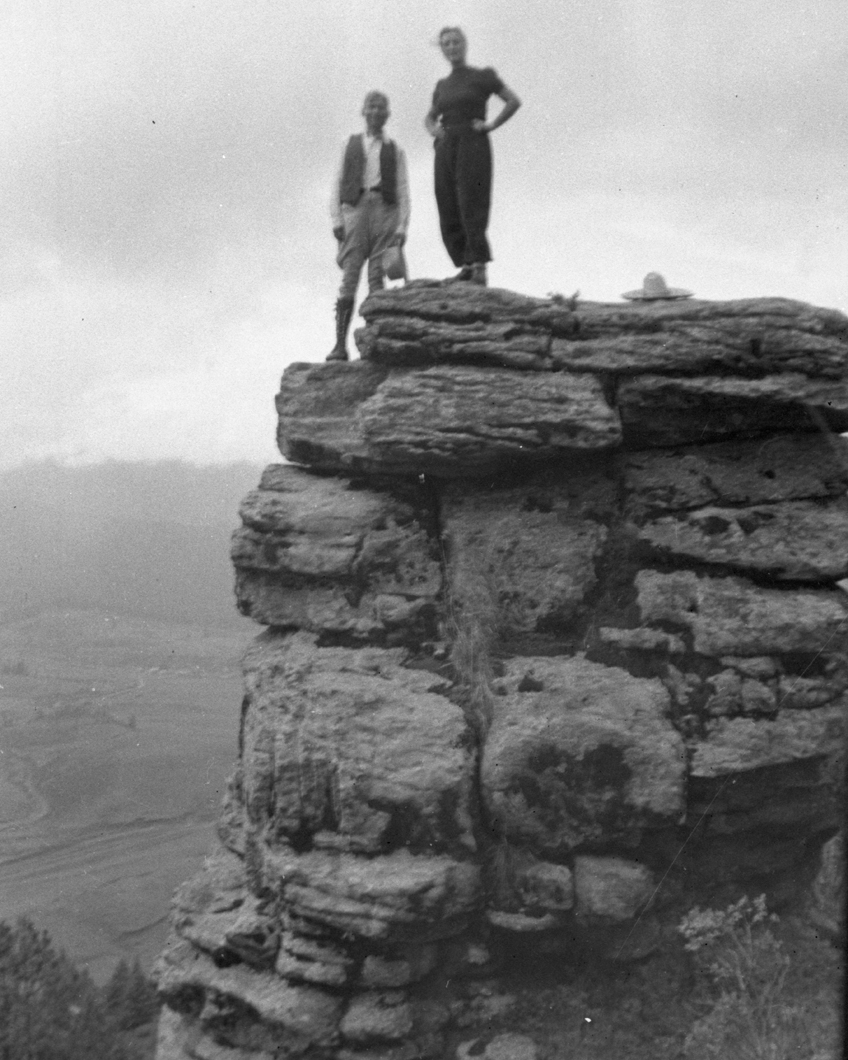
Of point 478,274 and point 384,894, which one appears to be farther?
point 478,274

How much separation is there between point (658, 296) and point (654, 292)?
0.48ft

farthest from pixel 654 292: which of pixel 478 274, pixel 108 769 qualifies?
pixel 108 769

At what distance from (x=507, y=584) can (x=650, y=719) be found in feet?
8.28

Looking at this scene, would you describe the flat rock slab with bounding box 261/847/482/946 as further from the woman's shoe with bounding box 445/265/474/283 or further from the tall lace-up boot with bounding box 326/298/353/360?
the woman's shoe with bounding box 445/265/474/283

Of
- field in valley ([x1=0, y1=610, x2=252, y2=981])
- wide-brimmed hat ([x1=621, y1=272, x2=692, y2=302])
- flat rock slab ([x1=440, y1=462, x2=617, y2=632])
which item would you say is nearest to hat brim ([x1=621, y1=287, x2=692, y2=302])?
wide-brimmed hat ([x1=621, y1=272, x2=692, y2=302])

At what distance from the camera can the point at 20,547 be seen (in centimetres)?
14012

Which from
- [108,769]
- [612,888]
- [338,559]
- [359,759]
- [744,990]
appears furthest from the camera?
[108,769]

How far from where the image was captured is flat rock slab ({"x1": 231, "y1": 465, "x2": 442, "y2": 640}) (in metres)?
12.2

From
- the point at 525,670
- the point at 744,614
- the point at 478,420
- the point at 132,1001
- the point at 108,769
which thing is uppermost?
the point at 478,420

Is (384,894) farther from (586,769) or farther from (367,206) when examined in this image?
(367,206)

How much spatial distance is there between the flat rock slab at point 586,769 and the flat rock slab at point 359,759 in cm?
51

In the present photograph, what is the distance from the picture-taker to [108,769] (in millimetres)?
63156

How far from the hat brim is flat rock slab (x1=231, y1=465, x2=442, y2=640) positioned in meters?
3.97

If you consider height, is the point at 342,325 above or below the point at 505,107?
below
